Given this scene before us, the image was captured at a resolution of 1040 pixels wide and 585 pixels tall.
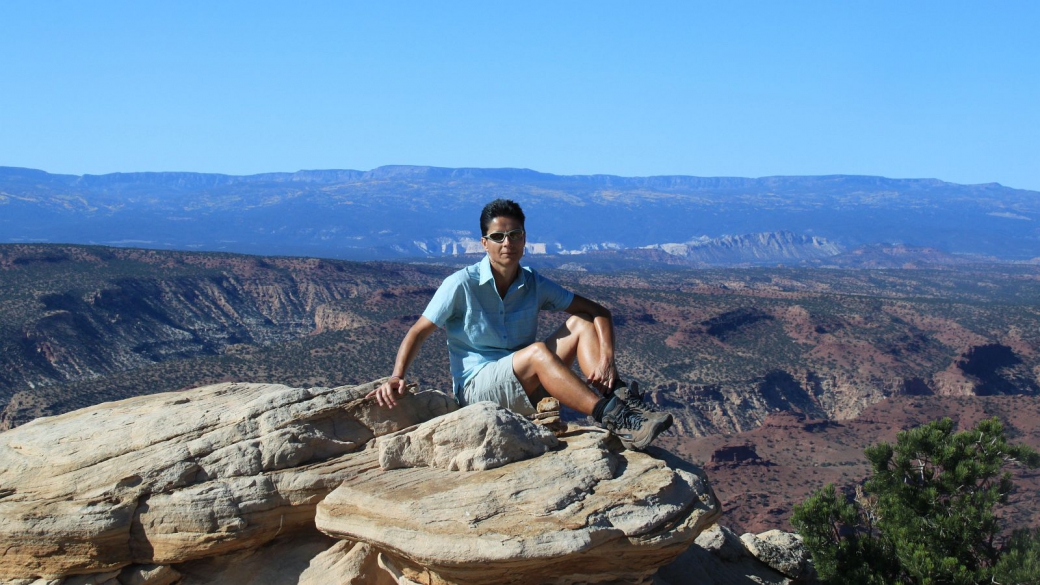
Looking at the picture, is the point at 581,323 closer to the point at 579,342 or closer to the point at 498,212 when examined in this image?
the point at 579,342

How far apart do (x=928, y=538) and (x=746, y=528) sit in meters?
19.1

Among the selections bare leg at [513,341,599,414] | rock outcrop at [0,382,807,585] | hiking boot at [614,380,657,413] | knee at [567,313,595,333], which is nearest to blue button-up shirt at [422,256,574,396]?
knee at [567,313,595,333]

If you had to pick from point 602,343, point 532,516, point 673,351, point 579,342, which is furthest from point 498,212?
point 673,351

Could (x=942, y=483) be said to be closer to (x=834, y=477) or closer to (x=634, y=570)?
(x=634, y=570)

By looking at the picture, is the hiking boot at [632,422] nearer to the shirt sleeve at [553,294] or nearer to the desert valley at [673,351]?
the shirt sleeve at [553,294]

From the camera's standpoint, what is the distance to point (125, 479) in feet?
27.9

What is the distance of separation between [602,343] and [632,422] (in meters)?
0.92

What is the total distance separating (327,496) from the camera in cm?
828

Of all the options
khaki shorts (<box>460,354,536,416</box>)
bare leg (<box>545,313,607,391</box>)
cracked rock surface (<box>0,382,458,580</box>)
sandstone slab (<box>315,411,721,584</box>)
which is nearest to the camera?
sandstone slab (<box>315,411,721,584</box>)

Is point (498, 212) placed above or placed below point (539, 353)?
above

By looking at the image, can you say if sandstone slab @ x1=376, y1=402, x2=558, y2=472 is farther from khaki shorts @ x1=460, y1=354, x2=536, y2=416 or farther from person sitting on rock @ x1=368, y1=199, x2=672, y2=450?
khaki shorts @ x1=460, y1=354, x2=536, y2=416

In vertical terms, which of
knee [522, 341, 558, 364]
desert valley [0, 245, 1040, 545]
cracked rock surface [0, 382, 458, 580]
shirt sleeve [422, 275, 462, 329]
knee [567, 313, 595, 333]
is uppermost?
shirt sleeve [422, 275, 462, 329]

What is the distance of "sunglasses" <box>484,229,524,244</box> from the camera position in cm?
909

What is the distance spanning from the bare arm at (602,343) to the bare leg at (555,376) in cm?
24
